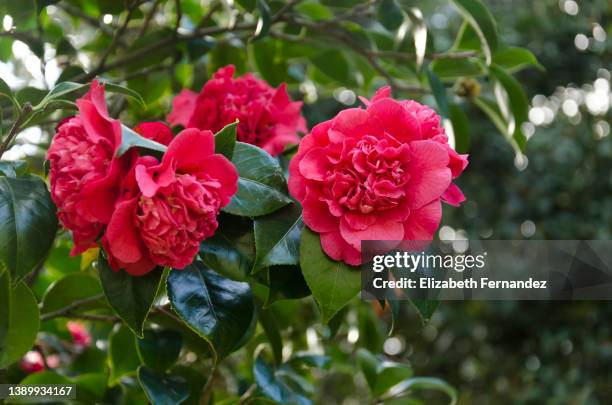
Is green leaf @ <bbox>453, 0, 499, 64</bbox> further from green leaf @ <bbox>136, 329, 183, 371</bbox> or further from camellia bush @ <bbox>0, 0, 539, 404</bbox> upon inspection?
green leaf @ <bbox>136, 329, 183, 371</bbox>

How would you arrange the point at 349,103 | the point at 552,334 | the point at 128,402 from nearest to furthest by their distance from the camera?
the point at 128,402, the point at 349,103, the point at 552,334

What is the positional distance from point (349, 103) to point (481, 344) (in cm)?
122

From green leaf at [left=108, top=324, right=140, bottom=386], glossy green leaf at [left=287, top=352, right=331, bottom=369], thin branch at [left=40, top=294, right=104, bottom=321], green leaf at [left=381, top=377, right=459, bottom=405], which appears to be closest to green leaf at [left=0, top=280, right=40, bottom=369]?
thin branch at [left=40, top=294, right=104, bottom=321]

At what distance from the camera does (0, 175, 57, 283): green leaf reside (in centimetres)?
52

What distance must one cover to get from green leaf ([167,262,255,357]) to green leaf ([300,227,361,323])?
83mm

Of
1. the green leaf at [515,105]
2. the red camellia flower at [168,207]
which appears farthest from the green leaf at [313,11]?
the red camellia flower at [168,207]

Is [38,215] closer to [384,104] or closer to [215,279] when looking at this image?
[215,279]

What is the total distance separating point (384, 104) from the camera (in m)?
0.59

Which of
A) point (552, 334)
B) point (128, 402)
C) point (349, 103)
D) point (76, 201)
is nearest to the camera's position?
point (76, 201)

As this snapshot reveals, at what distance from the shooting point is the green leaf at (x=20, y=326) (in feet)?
1.97

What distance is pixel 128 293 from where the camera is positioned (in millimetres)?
551

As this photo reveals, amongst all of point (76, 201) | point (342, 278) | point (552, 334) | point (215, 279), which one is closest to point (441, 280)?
point (342, 278)

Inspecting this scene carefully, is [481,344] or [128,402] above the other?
[128,402]

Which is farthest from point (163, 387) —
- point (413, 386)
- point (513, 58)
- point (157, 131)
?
point (513, 58)
